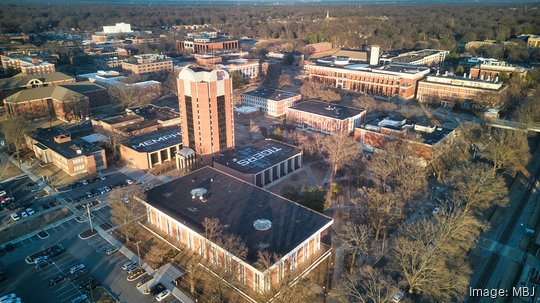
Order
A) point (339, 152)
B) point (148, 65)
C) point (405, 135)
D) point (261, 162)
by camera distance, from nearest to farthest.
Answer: point (261, 162) < point (339, 152) < point (405, 135) < point (148, 65)

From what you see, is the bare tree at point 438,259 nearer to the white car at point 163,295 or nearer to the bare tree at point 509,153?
the white car at point 163,295

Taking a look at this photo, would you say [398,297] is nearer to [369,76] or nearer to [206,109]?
[206,109]

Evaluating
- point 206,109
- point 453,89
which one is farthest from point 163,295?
point 453,89

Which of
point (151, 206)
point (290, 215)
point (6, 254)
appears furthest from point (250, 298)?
point (6, 254)

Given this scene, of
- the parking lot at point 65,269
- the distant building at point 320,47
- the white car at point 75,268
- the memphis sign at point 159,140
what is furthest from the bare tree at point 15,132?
the distant building at point 320,47

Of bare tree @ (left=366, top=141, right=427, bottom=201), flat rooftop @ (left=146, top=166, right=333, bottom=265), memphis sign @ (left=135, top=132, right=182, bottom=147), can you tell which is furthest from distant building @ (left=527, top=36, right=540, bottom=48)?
flat rooftop @ (left=146, top=166, right=333, bottom=265)
